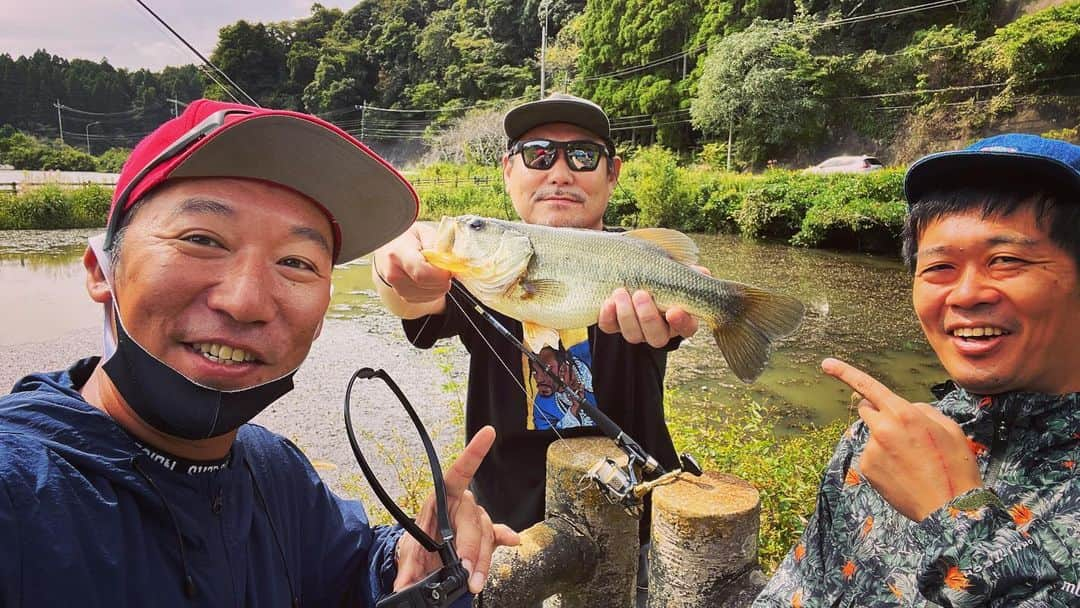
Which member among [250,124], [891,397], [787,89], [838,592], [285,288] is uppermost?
[787,89]

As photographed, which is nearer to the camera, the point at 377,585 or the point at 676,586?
the point at 377,585

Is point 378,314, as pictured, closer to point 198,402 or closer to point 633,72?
point 198,402

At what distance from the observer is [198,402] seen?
112 centimetres

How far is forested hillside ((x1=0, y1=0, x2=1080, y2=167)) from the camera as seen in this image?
7355mm

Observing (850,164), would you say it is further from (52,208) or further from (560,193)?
(52,208)

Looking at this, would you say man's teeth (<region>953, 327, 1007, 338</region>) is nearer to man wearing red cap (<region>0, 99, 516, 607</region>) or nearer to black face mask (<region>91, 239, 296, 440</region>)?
man wearing red cap (<region>0, 99, 516, 607</region>)

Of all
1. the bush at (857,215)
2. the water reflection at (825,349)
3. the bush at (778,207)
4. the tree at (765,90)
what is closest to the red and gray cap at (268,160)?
the water reflection at (825,349)

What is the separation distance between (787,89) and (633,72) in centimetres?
1868

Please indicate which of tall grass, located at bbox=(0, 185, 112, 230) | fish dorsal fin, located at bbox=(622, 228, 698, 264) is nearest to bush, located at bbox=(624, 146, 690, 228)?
tall grass, located at bbox=(0, 185, 112, 230)

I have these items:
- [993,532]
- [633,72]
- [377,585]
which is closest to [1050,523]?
[993,532]

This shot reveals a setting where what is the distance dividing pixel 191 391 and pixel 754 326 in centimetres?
189

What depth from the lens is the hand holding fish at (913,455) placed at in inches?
48.8

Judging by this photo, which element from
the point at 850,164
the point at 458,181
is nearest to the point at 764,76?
the point at 850,164

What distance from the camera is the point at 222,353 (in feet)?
3.84
